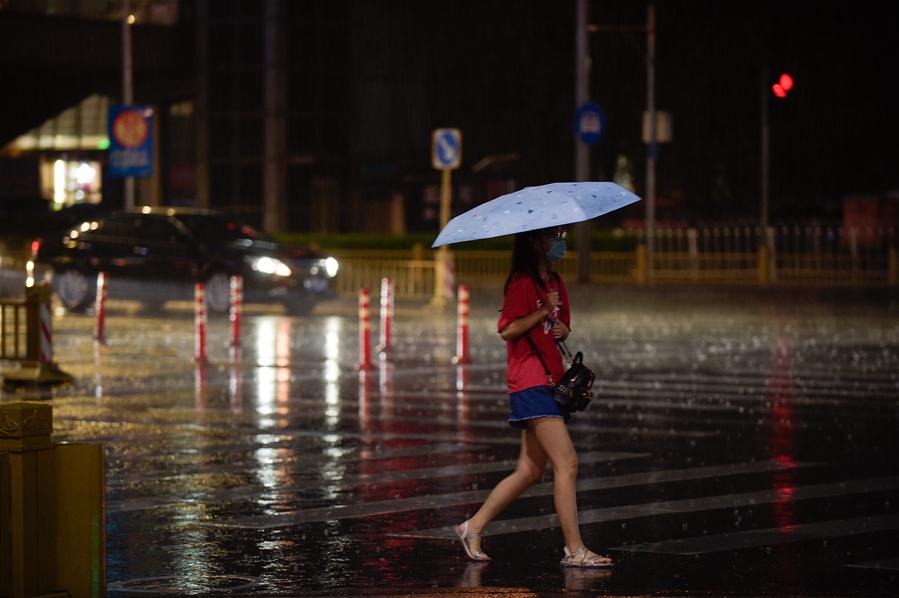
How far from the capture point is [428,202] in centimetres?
4872

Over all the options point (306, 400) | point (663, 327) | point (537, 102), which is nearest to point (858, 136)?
point (537, 102)

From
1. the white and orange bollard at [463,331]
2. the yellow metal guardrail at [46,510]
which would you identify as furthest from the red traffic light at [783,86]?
the yellow metal guardrail at [46,510]

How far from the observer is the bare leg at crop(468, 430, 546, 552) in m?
8.40

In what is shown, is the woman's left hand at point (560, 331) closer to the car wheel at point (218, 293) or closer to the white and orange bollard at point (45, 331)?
the white and orange bollard at point (45, 331)

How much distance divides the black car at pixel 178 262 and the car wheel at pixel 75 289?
0.02 m

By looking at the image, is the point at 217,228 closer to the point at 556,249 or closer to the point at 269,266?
the point at 269,266

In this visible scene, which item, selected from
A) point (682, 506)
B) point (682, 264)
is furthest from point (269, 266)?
point (682, 506)

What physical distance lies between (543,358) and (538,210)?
2.38ft

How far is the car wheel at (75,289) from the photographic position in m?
29.9

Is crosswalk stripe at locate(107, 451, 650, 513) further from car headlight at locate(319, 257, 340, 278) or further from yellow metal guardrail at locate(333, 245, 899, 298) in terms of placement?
yellow metal guardrail at locate(333, 245, 899, 298)

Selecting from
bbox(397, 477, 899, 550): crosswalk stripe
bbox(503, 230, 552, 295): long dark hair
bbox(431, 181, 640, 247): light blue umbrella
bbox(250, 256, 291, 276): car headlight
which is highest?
bbox(250, 256, 291, 276): car headlight

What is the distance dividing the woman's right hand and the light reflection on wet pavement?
1.25 m

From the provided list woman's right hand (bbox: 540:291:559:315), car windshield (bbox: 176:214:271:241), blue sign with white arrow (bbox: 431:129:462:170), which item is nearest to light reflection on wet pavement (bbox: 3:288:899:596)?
woman's right hand (bbox: 540:291:559:315)

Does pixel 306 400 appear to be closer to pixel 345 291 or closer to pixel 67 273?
pixel 67 273
